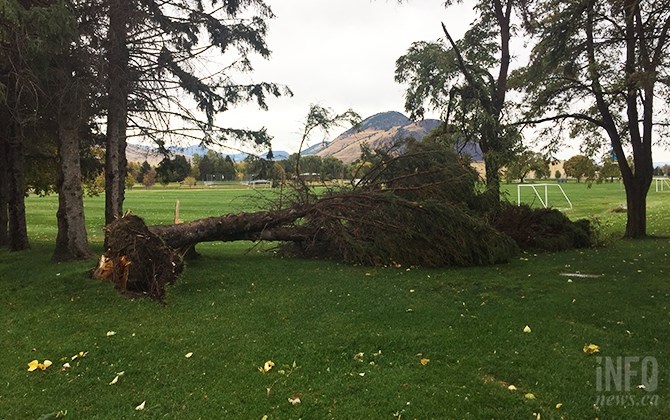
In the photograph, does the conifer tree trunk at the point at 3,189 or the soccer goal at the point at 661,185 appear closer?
the conifer tree trunk at the point at 3,189

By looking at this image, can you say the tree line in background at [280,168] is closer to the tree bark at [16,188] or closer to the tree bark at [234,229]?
the tree bark at [234,229]

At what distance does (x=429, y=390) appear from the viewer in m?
3.75

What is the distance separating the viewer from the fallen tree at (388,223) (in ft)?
28.9

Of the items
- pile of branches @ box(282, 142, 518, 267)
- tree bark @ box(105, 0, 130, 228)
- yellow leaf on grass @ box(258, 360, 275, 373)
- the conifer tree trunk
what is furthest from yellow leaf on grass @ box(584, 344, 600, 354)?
the conifer tree trunk

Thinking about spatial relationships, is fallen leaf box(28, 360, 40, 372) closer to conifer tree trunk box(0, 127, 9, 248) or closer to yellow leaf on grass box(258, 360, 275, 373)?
yellow leaf on grass box(258, 360, 275, 373)

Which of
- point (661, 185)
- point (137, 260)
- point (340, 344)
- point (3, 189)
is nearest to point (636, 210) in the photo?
point (340, 344)

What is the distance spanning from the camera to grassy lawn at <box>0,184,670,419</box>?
3617 millimetres

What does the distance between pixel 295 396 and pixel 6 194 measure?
12.1 meters

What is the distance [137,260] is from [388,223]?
4.51 meters

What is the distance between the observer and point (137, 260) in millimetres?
6984

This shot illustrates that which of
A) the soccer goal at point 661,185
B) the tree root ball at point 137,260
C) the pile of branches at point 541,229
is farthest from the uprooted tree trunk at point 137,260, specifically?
the soccer goal at point 661,185

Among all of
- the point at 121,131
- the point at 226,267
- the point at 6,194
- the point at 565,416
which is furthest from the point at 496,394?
the point at 6,194

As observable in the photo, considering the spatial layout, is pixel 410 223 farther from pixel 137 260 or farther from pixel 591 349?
pixel 137 260

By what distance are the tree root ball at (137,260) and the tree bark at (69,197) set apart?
97.6 inches
